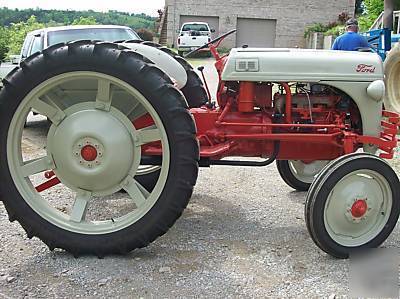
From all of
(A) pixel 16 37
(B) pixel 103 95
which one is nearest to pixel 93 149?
(B) pixel 103 95

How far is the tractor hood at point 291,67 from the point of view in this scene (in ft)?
13.6

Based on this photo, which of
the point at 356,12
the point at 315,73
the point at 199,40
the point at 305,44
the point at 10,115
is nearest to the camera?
the point at 10,115

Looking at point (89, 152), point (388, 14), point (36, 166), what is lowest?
point (36, 166)

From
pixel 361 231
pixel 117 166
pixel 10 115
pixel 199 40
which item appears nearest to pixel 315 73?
pixel 361 231

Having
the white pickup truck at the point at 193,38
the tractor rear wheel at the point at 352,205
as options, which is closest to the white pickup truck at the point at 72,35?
the tractor rear wheel at the point at 352,205

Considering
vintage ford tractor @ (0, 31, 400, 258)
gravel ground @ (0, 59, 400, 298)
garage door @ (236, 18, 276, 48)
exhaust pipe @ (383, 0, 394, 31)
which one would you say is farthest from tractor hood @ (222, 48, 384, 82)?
garage door @ (236, 18, 276, 48)

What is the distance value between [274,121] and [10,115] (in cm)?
202

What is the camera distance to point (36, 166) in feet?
12.9

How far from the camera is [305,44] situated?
1403 inches

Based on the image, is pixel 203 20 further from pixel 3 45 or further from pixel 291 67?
pixel 291 67

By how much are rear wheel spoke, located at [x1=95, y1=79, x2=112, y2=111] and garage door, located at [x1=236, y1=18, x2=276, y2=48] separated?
34.0m

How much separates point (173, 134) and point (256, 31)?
3480 centimetres

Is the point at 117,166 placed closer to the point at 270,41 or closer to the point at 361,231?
the point at 361,231

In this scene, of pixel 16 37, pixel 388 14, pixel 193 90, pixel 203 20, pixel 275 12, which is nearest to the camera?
pixel 193 90
